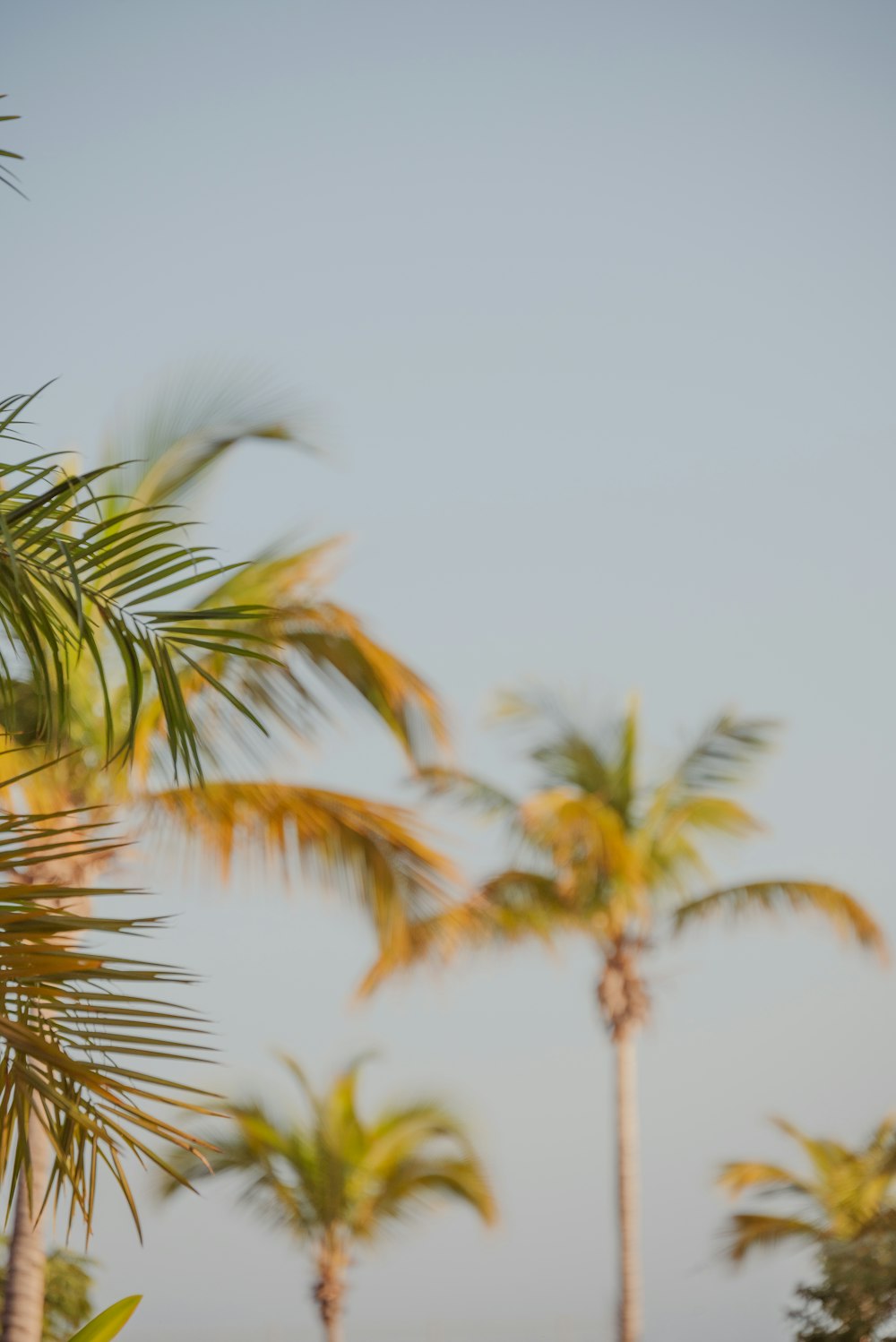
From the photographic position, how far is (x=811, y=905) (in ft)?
47.9

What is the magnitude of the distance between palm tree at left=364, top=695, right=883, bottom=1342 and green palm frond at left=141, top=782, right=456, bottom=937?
6379 millimetres

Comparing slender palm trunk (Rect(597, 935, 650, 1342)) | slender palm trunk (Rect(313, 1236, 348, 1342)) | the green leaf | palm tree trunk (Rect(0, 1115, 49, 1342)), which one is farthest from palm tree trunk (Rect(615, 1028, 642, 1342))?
the green leaf

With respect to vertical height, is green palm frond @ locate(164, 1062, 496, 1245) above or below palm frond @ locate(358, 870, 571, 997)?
below

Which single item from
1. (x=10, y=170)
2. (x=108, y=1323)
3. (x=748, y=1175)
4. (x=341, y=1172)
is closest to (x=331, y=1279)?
(x=341, y=1172)

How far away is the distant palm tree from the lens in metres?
13.4

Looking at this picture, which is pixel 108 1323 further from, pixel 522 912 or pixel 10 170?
pixel 522 912

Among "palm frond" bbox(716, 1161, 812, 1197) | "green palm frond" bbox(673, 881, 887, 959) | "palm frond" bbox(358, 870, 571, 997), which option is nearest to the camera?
"green palm frond" bbox(673, 881, 887, 959)

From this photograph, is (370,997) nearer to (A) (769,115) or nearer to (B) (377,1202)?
(B) (377,1202)

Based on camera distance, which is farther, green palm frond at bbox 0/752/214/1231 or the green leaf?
the green leaf

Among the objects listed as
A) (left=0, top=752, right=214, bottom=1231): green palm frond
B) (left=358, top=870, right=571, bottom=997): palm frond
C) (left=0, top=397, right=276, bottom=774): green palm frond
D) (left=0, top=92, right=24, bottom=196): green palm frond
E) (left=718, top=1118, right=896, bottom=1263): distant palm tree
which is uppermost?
(left=0, top=92, right=24, bottom=196): green palm frond

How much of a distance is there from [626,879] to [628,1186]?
3868 millimetres

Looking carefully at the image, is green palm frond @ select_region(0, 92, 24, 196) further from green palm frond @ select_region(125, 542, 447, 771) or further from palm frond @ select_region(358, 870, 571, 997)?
palm frond @ select_region(358, 870, 571, 997)

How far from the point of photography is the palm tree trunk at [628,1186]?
1462 centimetres

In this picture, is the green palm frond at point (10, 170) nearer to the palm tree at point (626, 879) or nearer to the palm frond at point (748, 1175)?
the palm tree at point (626, 879)
